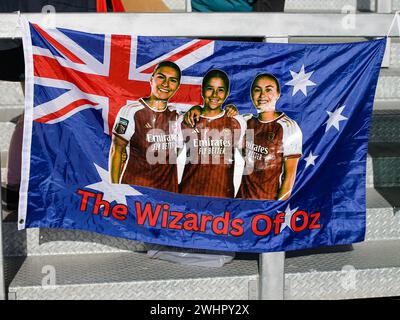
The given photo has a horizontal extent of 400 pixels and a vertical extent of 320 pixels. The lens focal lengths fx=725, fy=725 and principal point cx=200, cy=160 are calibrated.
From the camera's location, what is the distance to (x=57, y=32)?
14.6 ft

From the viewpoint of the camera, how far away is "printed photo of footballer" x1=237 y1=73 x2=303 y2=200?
4.66 metres

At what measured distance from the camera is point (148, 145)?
4660 millimetres

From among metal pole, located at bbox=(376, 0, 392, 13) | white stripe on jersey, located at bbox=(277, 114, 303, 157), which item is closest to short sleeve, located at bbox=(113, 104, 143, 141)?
white stripe on jersey, located at bbox=(277, 114, 303, 157)

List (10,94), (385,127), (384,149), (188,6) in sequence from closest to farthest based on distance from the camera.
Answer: (384,149)
(385,127)
(10,94)
(188,6)

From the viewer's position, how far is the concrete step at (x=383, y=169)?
6027mm

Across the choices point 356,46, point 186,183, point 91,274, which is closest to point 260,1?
point 356,46

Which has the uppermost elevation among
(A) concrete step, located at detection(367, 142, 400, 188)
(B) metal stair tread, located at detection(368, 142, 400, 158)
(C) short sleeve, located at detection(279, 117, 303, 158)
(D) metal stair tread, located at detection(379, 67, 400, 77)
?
(D) metal stair tread, located at detection(379, 67, 400, 77)

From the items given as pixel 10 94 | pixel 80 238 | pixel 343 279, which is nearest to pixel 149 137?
pixel 80 238

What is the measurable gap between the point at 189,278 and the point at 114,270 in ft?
1.77

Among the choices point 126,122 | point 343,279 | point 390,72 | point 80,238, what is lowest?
point 343,279

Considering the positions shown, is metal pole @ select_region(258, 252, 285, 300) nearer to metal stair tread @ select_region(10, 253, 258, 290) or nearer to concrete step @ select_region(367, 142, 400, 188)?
metal stair tread @ select_region(10, 253, 258, 290)

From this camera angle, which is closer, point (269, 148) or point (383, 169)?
point (269, 148)

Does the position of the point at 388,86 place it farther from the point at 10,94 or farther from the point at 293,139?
the point at 10,94
